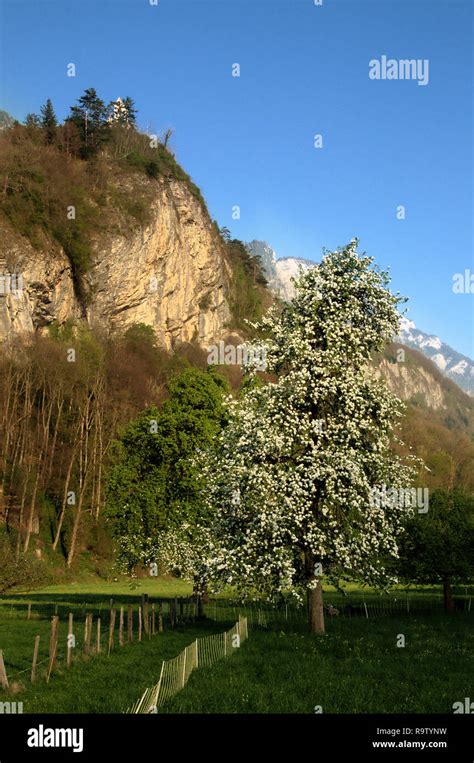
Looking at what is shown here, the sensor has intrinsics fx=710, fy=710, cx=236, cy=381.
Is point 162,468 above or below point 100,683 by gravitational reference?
above

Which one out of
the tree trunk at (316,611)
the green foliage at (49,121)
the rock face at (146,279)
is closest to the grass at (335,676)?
the tree trunk at (316,611)

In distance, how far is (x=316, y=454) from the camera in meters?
30.2

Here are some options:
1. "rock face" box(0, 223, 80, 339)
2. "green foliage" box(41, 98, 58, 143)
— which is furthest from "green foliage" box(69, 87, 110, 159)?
"rock face" box(0, 223, 80, 339)

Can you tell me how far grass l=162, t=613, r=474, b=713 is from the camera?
18859 millimetres

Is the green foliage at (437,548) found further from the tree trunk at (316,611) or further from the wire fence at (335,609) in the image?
the tree trunk at (316,611)

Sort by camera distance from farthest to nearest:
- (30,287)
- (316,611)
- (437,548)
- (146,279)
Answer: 1. (146,279)
2. (30,287)
3. (437,548)
4. (316,611)

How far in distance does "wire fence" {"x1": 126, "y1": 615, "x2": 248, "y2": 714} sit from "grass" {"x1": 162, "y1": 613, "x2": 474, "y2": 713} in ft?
1.09

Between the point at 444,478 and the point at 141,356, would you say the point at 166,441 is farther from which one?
the point at 444,478

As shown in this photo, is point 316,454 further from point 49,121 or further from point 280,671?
point 49,121

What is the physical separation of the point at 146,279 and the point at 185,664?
11269cm

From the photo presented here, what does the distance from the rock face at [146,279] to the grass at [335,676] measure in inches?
2827

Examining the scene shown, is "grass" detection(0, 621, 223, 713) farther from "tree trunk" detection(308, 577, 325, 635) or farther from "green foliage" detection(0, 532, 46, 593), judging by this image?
"green foliage" detection(0, 532, 46, 593)

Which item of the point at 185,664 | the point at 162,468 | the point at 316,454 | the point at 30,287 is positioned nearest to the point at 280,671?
the point at 185,664

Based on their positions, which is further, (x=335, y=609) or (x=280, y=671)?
(x=335, y=609)
